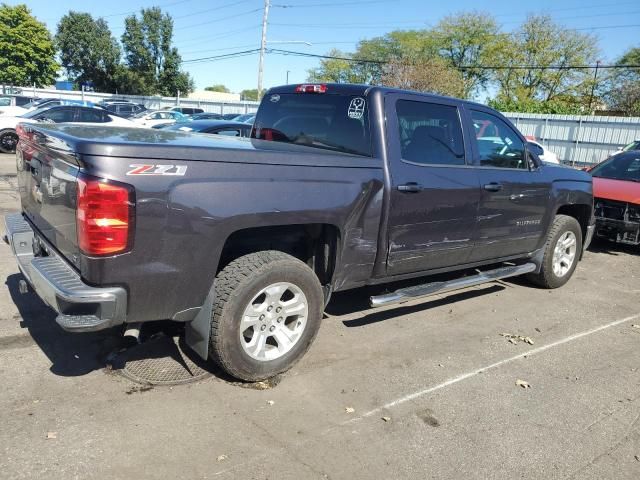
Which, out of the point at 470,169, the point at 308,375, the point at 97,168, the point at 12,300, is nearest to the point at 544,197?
the point at 470,169

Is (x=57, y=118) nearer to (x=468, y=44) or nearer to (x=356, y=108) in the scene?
(x=356, y=108)

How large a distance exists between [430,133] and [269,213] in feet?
5.99

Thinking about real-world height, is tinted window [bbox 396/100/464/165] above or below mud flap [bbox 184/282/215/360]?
above

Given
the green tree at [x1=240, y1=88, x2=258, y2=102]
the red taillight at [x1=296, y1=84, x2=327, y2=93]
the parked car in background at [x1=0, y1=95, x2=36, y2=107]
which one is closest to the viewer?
the red taillight at [x1=296, y1=84, x2=327, y2=93]

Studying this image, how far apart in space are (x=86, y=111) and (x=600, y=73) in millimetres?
50197

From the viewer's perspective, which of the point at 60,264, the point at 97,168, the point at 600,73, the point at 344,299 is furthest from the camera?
the point at 600,73

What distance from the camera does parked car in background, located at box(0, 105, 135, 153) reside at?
15062 mm

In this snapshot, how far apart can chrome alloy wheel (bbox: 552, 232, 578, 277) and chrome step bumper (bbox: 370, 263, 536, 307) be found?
2.25 ft

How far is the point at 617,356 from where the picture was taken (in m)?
4.60

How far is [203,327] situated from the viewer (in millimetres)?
3359

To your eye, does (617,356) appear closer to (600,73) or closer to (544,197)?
(544,197)

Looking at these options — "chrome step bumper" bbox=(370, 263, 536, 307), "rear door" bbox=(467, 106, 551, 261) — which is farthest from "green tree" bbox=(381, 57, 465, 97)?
"chrome step bumper" bbox=(370, 263, 536, 307)

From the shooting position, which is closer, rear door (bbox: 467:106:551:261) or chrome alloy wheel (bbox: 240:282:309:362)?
chrome alloy wheel (bbox: 240:282:309:362)

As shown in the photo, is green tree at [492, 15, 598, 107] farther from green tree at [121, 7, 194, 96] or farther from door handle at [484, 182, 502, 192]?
door handle at [484, 182, 502, 192]
